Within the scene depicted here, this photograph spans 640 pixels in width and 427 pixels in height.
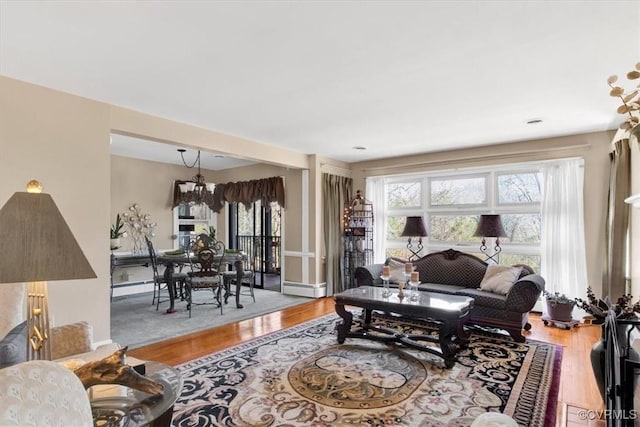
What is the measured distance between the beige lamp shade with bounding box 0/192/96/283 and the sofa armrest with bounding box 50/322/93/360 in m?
1.34

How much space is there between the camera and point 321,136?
4.95m

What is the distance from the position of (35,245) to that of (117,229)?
570 cm

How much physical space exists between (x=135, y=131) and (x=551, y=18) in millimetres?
3904

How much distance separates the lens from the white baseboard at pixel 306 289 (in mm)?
6176

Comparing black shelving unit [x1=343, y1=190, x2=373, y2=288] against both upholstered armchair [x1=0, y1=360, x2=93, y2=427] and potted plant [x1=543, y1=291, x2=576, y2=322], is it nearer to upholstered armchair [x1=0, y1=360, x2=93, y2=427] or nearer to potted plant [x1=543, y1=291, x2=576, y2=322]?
potted plant [x1=543, y1=291, x2=576, y2=322]

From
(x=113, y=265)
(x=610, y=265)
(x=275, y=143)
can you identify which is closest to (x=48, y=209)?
(x=275, y=143)

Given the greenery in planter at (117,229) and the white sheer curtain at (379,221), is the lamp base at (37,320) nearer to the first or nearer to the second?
the greenery in planter at (117,229)

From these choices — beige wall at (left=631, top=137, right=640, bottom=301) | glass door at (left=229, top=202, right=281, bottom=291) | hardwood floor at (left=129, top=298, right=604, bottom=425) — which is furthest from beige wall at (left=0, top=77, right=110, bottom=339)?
beige wall at (left=631, top=137, right=640, bottom=301)

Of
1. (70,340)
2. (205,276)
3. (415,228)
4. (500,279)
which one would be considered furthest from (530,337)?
(70,340)

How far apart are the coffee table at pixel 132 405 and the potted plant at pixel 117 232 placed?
5279 mm

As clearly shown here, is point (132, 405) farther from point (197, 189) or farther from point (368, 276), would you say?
point (197, 189)

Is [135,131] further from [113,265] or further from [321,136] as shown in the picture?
[113,265]

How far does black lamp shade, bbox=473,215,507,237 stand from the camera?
15.4 feet

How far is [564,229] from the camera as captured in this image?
4.80 m
